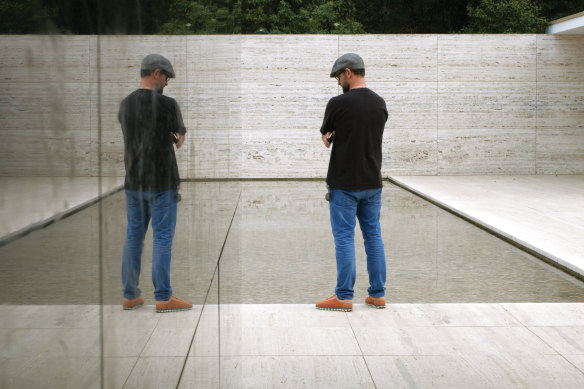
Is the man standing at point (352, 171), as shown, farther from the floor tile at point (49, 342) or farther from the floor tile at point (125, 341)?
the floor tile at point (49, 342)

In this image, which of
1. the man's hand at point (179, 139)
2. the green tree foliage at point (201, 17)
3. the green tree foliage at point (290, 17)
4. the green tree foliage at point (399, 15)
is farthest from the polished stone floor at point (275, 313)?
the green tree foliage at point (290, 17)

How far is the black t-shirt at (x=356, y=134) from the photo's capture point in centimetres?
374

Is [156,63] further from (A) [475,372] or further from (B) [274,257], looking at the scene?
(B) [274,257]

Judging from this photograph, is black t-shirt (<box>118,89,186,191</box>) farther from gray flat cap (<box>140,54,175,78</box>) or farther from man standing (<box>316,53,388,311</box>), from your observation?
man standing (<box>316,53,388,311</box>)

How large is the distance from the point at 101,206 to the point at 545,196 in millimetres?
10361

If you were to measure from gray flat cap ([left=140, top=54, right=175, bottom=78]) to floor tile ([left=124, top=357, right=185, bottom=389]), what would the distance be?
0.40 meters

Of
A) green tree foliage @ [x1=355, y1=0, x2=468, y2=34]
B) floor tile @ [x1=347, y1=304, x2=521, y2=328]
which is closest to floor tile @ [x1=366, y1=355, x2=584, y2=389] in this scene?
floor tile @ [x1=347, y1=304, x2=521, y2=328]

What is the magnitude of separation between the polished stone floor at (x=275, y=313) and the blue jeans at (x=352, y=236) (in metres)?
0.18

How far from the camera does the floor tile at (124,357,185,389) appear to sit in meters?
0.85

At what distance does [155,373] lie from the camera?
99 centimetres

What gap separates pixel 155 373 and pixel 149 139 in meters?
0.37

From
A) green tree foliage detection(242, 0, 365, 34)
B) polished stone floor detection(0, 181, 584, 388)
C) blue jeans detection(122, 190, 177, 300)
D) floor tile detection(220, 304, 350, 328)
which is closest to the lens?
polished stone floor detection(0, 181, 584, 388)

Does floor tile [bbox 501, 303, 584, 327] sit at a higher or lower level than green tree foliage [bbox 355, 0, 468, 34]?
lower

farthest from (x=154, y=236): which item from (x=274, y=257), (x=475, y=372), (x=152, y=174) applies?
(x=274, y=257)
